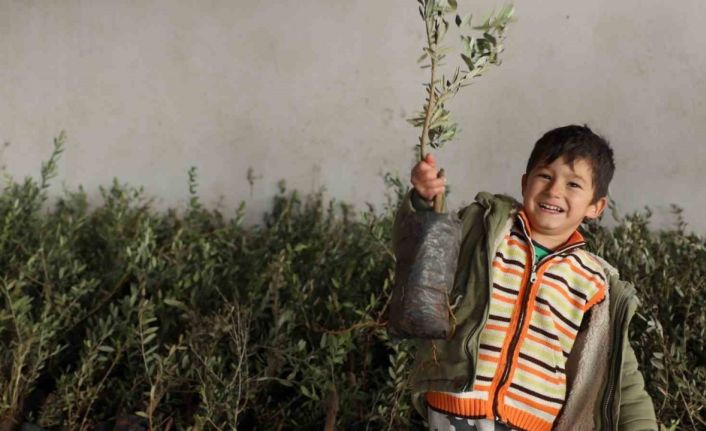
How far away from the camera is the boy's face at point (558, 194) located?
2.05 m

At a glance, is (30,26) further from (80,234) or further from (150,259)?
(150,259)

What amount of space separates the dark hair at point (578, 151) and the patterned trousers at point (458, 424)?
1.90 ft

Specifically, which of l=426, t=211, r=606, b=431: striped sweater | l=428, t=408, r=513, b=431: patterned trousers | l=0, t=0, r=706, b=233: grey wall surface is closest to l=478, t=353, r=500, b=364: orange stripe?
l=426, t=211, r=606, b=431: striped sweater

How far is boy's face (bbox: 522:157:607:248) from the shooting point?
2051 millimetres

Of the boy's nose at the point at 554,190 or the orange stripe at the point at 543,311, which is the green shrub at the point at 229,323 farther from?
the boy's nose at the point at 554,190

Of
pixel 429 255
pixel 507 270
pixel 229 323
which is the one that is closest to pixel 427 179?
pixel 429 255

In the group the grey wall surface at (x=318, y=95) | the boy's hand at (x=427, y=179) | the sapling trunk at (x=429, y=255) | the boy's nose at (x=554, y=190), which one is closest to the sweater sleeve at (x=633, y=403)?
the boy's nose at (x=554, y=190)

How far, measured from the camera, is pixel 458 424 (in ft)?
6.84

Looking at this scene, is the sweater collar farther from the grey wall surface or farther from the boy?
the grey wall surface

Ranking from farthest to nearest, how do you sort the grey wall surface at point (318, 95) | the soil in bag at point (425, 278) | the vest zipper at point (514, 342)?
the grey wall surface at point (318, 95)
the vest zipper at point (514, 342)
the soil in bag at point (425, 278)

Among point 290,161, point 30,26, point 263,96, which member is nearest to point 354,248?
point 290,161

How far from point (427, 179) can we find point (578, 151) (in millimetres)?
430

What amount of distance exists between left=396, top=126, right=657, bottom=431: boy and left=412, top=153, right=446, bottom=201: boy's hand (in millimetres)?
280

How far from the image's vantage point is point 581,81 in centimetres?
390
